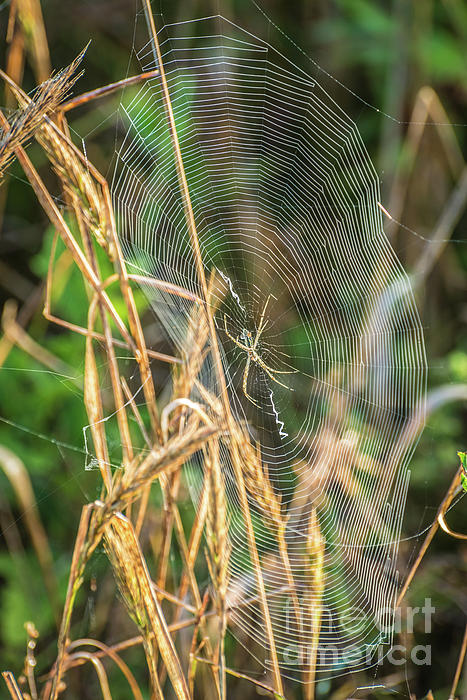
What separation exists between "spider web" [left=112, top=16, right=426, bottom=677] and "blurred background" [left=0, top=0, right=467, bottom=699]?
182 millimetres

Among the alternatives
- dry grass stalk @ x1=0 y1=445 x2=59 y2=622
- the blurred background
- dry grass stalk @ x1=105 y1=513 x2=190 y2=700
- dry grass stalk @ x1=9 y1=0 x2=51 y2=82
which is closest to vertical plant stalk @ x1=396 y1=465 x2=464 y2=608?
dry grass stalk @ x1=105 y1=513 x2=190 y2=700

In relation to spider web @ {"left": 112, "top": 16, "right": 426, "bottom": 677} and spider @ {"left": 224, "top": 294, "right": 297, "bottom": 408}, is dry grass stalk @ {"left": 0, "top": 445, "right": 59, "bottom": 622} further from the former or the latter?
spider @ {"left": 224, "top": 294, "right": 297, "bottom": 408}

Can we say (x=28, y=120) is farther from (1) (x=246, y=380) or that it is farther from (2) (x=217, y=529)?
(1) (x=246, y=380)

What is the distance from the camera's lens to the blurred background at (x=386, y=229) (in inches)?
81.6

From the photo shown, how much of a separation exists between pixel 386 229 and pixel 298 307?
431 mm

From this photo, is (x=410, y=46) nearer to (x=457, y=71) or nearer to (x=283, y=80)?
(x=457, y=71)

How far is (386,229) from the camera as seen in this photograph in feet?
8.33

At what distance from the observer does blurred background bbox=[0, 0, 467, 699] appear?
207 cm

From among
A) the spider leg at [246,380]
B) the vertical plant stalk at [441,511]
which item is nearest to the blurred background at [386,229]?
the spider leg at [246,380]

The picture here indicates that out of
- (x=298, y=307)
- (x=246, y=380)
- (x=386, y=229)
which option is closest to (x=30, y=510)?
(x=246, y=380)

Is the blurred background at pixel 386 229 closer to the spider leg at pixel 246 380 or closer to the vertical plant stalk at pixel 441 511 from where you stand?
the spider leg at pixel 246 380

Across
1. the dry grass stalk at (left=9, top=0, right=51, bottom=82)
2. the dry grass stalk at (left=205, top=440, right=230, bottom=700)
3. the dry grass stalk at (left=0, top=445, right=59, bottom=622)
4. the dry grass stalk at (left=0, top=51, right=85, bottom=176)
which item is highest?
the dry grass stalk at (left=9, top=0, right=51, bottom=82)

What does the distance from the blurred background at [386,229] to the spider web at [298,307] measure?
0.18 metres

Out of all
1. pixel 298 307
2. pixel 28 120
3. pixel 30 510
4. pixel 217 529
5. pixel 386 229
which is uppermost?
pixel 28 120
